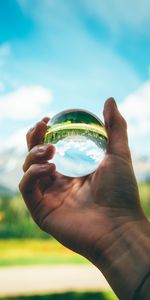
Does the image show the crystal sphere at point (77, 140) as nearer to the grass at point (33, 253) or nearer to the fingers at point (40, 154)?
the fingers at point (40, 154)

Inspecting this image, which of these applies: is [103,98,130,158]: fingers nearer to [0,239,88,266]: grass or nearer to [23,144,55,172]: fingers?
[23,144,55,172]: fingers

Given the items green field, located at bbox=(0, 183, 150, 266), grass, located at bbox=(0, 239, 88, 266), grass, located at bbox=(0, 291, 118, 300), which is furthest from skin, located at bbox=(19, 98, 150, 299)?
grass, located at bbox=(0, 239, 88, 266)

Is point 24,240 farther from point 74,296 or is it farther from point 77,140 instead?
point 77,140

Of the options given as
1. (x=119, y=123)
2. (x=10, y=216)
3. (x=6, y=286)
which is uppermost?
(x=10, y=216)

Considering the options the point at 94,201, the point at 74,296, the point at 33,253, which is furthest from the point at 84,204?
the point at 33,253

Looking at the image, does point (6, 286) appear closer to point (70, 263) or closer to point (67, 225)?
point (70, 263)

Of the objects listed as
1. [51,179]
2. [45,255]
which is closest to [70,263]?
[45,255]
